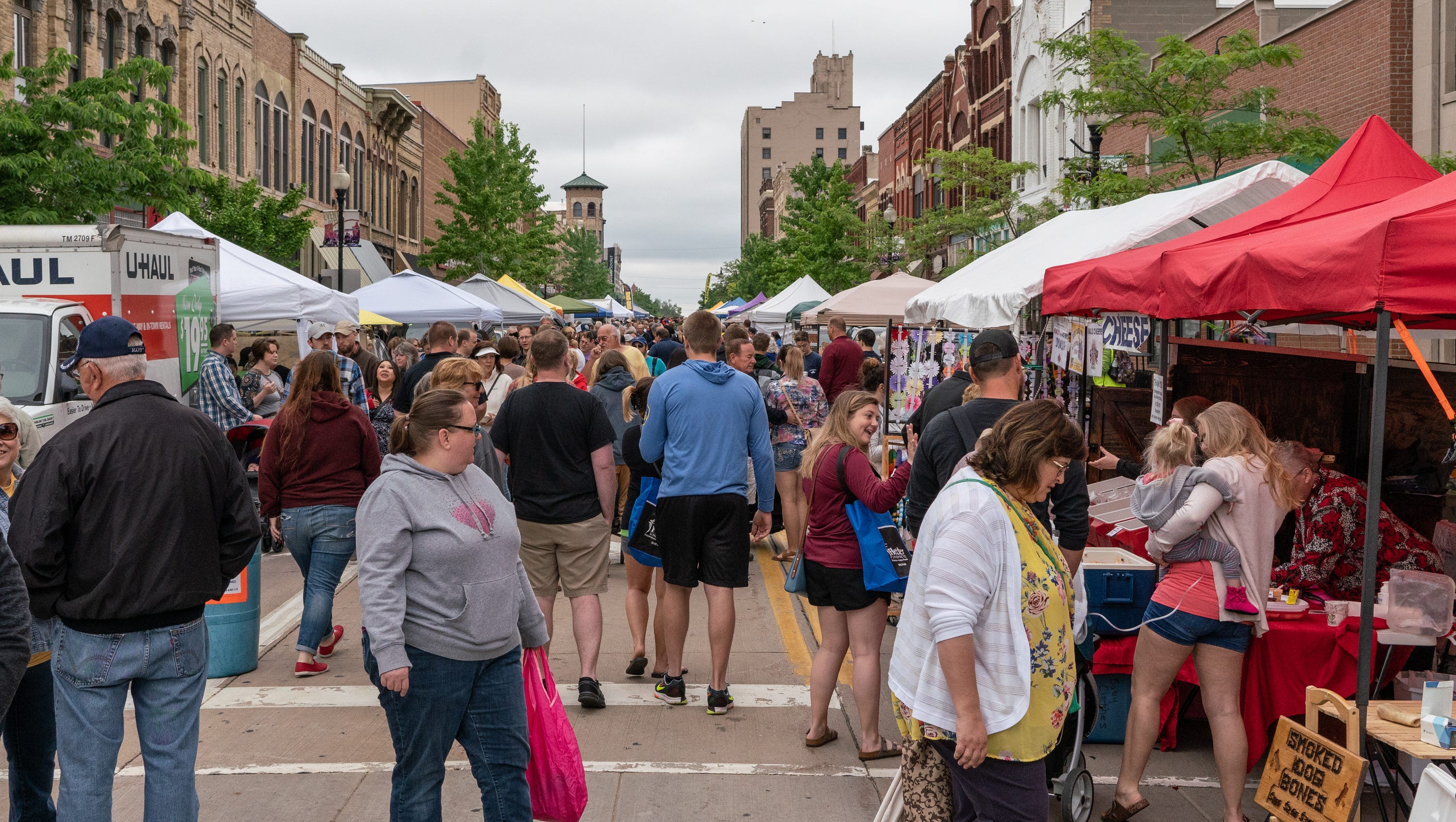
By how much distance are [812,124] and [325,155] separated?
117 metres

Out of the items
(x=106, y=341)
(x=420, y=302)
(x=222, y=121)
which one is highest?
(x=222, y=121)

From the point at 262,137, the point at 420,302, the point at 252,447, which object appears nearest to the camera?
the point at 252,447

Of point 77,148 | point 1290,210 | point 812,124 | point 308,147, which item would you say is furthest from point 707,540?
point 812,124

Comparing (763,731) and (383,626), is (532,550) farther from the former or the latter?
(383,626)

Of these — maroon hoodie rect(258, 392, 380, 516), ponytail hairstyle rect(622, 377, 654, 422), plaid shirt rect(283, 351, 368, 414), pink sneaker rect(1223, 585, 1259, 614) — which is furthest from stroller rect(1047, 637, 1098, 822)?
plaid shirt rect(283, 351, 368, 414)

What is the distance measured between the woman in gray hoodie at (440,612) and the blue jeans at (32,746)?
1.38 metres

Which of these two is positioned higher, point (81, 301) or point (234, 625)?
point (81, 301)

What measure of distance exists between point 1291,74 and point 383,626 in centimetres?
2182

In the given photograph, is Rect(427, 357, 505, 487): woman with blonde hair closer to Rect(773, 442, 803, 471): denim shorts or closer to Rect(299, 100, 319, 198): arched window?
Rect(773, 442, 803, 471): denim shorts

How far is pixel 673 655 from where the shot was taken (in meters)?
6.46

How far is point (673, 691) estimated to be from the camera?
651 centimetres

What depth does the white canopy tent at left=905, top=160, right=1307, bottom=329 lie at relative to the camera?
26.5ft

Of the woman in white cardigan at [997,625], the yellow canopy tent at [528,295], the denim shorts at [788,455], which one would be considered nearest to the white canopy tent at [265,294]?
the denim shorts at [788,455]

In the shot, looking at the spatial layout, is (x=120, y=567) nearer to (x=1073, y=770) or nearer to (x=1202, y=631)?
(x=1073, y=770)
